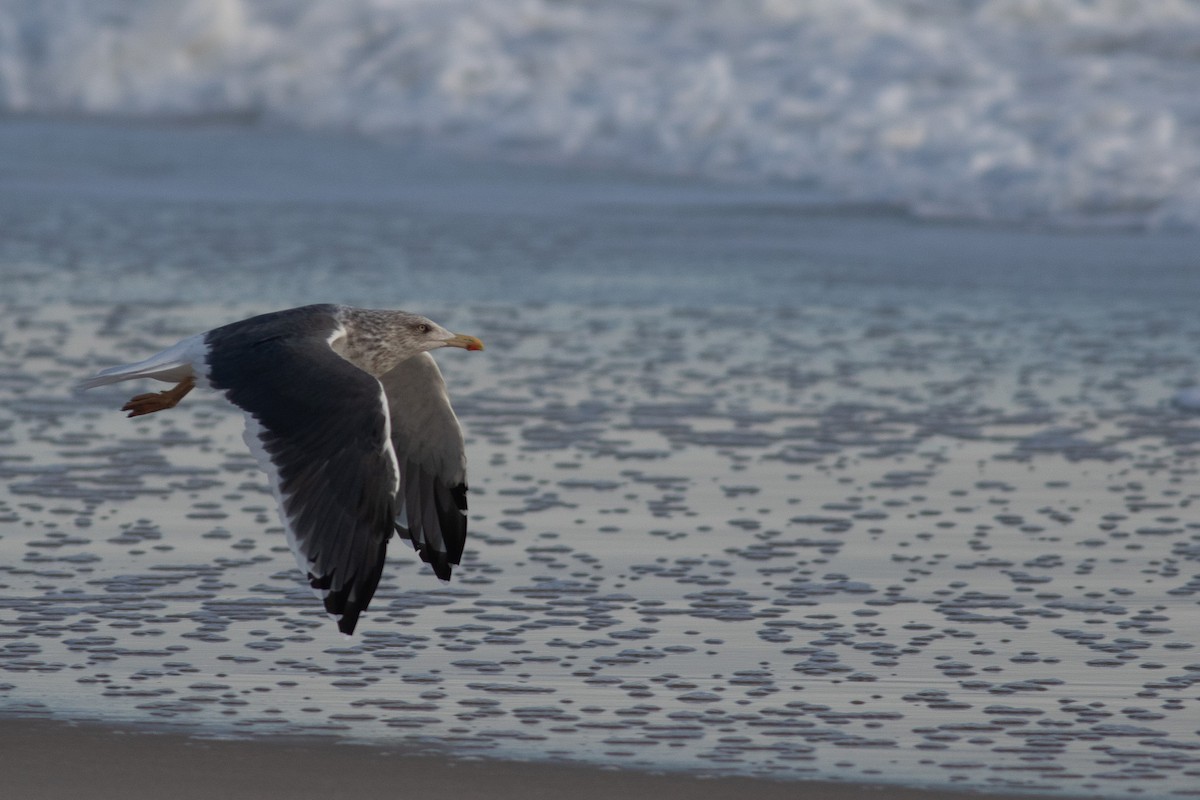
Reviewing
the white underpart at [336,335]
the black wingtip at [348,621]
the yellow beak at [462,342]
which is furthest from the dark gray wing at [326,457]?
the yellow beak at [462,342]

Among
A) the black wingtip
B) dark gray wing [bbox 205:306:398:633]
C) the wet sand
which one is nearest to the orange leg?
dark gray wing [bbox 205:306:398:633]

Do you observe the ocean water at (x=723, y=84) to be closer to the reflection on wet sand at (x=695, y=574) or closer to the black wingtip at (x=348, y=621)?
the reflection on wet sand at (x=695, y=574)

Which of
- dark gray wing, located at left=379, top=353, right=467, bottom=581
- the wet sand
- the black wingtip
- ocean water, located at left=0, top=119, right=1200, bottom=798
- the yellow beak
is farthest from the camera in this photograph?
the yellow beak

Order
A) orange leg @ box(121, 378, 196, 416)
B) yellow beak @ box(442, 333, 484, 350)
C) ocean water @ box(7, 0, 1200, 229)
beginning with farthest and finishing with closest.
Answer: ocean water @ box(7, 0, 1200, 229)
yellow beak @ box(442, 333, 484, 350)
orange leg @ box(121, 378, 196, 416)

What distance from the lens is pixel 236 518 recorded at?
8.12 metres

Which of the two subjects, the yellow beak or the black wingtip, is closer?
the black wingtip

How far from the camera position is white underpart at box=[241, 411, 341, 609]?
6000 millimetres

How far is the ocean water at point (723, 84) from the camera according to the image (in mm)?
18203

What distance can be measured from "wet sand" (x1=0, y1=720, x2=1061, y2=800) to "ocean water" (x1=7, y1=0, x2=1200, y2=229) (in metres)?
11.7

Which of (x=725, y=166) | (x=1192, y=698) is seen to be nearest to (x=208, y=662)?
(x=1192, y=698)

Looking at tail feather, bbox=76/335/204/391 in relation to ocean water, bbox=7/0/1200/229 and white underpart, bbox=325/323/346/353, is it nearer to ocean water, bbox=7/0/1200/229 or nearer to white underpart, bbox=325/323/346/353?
white underpart, bbox=325/323/346/353

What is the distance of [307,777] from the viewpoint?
17.9ft

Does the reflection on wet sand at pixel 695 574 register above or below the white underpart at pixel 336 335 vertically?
below

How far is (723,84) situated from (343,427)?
15979mm
